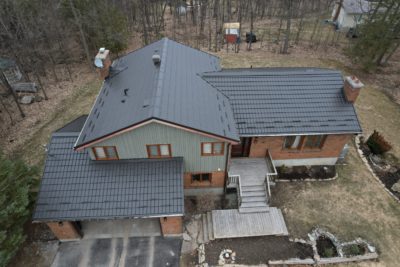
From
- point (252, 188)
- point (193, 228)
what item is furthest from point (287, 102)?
point (193, 228)

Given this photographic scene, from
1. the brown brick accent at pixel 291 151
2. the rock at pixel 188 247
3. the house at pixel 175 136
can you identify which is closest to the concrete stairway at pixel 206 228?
the rock at pixel 188 247

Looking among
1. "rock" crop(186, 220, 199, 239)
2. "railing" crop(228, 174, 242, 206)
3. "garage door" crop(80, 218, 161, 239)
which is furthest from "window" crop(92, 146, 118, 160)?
"railing" crop(228, 174, 242, 206)

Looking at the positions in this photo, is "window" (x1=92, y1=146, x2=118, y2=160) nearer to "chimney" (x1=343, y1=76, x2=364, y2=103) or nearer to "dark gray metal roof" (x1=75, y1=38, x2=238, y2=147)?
"dark gray metal roof" (x1=75, y1=38, x2=238, y2=147)

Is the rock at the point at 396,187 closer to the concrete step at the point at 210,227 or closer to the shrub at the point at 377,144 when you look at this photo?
the shrub at the point at 377,144

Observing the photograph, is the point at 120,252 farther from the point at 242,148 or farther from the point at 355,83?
the point at 355,83

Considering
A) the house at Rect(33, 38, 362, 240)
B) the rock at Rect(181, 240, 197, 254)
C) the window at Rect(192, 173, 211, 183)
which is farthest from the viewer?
the window at Rect(192, 173, 211, 183)

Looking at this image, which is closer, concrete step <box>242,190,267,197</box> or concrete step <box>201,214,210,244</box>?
concrete step <box>201,214,210,244</box>

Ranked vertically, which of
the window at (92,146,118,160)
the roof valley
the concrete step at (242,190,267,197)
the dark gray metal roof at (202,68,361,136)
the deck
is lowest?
the deck
